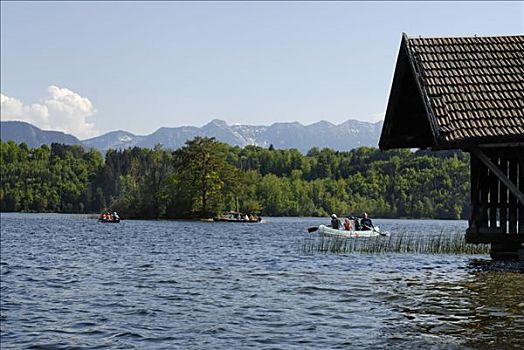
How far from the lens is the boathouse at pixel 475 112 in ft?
70.9

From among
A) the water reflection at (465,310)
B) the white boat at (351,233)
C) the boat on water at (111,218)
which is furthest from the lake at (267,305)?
the boat on water at (111,218)

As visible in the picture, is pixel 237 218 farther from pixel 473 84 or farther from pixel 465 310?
pixel 465 310

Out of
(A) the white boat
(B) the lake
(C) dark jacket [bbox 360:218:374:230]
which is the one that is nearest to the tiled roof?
(B) the lake

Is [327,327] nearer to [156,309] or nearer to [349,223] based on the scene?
[156,309]

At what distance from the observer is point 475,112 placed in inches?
864

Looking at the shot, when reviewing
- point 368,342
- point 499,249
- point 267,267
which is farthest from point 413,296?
point 267,267

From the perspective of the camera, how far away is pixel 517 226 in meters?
28.9

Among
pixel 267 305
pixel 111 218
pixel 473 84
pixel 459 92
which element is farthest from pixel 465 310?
pixel 111 218

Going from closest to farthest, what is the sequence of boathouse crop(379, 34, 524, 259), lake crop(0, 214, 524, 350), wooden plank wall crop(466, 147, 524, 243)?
1. lake crop(0, 214, 524, 350)
2. boathouse crop(379, 34, 524, 259)
3. wooden plank wall crop(466, 147, 524, 243)

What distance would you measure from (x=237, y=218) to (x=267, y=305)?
9873cm

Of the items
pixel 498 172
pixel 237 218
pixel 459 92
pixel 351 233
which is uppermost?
pixel 459 92

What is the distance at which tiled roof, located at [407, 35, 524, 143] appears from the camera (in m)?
21.5

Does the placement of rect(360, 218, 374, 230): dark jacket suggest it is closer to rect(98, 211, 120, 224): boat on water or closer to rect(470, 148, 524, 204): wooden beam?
rect(470, 148, 524, 204): wooden beam

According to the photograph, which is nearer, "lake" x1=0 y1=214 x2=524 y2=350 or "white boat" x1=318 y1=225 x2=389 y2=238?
"lake" x1=0 y1=214 x2=524 y2=350
